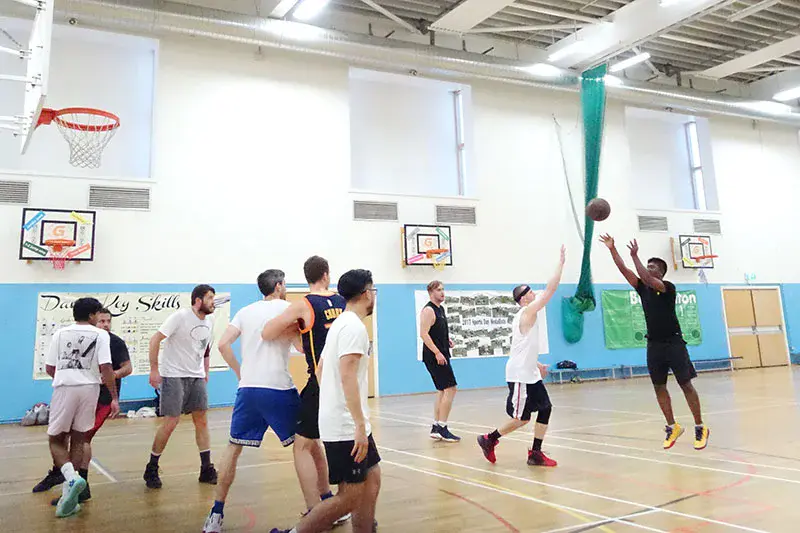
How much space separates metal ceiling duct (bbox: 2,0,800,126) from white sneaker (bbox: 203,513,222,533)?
10.1 meters

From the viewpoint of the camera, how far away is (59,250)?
1051cm

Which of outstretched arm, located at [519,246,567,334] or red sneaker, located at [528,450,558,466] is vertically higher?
outstretched arm, located at [519,246,567,334]

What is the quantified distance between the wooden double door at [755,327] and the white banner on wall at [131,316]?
545 inches

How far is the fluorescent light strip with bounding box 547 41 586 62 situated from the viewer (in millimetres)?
13375

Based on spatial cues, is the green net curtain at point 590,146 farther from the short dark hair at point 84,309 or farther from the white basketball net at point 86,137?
the short dark hair at point 84,309

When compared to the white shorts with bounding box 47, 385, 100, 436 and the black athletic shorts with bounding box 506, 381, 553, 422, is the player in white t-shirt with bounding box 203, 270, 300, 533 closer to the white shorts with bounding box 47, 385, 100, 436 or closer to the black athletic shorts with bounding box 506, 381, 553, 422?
the white shorts with bounding box 47, 385, 100, 436

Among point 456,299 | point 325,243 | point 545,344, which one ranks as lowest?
point 545,344

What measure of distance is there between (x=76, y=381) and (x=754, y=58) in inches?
687

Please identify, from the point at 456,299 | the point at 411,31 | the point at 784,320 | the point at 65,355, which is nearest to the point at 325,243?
the point at 456,299

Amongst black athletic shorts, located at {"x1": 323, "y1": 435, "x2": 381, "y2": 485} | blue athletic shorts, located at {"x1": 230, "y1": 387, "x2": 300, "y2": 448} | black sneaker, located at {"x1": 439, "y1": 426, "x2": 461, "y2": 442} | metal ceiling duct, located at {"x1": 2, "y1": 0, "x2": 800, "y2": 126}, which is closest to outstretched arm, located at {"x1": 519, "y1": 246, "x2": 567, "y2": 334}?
black sneaker, located at {"x1": 439, "y1": 426, "x2": 461, "y2": 442}

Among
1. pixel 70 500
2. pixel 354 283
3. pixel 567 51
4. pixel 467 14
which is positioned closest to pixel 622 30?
pixel 567 51

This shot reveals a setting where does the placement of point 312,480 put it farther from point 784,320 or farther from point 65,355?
point 784,320

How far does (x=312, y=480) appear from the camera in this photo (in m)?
3.53

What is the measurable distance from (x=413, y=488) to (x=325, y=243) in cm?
860
